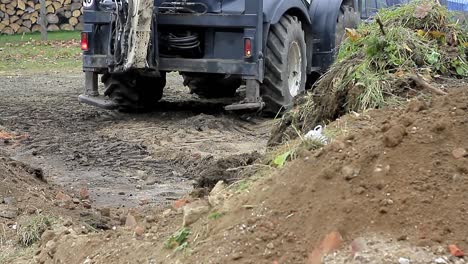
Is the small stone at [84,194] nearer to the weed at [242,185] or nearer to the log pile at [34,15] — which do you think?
the weed at [242,185]

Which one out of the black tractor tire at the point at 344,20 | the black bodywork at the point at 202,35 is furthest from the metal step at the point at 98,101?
the black tractor tire at the point at 344,20

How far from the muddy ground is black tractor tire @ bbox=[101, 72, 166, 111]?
17 centimetres

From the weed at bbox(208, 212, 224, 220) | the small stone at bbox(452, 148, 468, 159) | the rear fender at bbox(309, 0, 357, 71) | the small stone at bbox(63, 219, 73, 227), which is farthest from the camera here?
the rear fender at bbox(309, 0, 357, 71)

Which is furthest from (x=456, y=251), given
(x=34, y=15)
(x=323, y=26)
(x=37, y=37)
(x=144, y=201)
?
(x=34, y=15)

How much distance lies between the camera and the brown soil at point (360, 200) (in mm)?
3818

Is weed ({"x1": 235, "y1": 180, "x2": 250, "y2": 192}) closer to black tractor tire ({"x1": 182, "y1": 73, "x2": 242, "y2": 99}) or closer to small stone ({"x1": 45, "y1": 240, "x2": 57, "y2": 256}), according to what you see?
small stone ({"x1": 45, "y1": 240, "x2": 57, "y2": 256})

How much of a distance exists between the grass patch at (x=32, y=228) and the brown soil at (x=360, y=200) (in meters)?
1.36

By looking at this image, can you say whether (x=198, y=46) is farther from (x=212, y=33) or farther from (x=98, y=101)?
(x=98, y=101)

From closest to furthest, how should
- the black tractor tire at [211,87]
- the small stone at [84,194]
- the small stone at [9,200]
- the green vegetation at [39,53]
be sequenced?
the small stone at [9,200], the small stone at [84,194], the black tractor tire at [211,87], the green vegetation at [39,53]

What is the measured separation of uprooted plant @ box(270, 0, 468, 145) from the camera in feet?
18.3

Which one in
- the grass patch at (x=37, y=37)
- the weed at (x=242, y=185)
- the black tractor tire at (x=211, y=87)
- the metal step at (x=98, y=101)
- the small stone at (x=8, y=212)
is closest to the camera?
the weed at (x=242, y=185)

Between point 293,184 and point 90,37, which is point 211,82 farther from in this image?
point 293,184

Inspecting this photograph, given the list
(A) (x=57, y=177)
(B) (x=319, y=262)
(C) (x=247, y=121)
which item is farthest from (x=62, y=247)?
(C) (x=247, y=121)

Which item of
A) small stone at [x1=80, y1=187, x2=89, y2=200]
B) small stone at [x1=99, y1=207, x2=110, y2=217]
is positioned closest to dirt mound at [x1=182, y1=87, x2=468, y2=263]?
small stone at [x1=99, y1=207, x2=110, y2=217]
